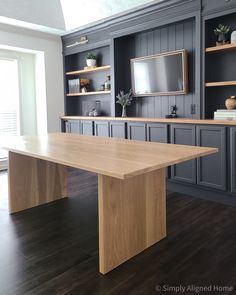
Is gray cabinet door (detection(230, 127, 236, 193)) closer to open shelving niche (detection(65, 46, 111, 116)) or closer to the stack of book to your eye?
the stack of book

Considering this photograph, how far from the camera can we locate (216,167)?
11.1ft

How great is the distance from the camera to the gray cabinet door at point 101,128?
4.74m

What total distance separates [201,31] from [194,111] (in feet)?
3.39

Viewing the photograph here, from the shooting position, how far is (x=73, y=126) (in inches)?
215

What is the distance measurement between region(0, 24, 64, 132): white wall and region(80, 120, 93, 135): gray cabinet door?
2.41ft

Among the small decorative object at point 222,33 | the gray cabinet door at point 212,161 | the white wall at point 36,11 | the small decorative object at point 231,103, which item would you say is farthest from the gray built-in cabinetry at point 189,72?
the white wall at point 36,11

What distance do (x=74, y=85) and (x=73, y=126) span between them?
0.82 metres

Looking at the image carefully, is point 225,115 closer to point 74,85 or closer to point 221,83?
point 221,83

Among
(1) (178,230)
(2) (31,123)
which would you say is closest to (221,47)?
(1) (178,230)

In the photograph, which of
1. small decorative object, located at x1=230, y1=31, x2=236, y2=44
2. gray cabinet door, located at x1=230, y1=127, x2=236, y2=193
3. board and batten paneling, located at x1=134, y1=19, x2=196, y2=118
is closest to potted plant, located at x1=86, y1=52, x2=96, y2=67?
board and batten paneling, located at x1=134, y1=19, x2=196, y2=118

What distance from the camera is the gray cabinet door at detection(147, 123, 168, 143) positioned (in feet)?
12.7

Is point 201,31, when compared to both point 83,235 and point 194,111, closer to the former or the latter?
point 194,111

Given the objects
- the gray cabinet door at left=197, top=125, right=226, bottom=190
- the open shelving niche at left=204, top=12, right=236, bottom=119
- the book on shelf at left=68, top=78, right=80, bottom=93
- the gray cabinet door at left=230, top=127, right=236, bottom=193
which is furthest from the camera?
the book on shelf at left=68, top=78, right=80, bottom=93

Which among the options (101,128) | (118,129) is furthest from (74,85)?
(118,129)
